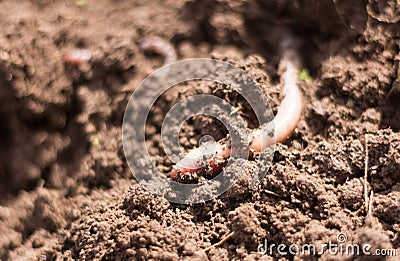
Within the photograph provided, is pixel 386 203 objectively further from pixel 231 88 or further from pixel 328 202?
pixel 231 88

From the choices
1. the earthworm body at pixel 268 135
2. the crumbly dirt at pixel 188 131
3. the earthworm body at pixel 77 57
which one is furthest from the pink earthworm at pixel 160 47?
the earthworm body at pixel 268 135

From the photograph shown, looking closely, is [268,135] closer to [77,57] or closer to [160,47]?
[160,47]

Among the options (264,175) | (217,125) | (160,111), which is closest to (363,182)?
(264,175)

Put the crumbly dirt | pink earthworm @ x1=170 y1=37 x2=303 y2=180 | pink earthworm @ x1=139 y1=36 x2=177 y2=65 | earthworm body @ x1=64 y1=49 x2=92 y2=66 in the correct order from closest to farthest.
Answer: the crumbly dirt < pink earthworm @ x1=170 y1=37 x2=303 y2=180 < earthworm body @ x1=64 y1=49 x2=92 y2=66 < pink earthworm @ x1=139 y1=36 x2=177 y2=65

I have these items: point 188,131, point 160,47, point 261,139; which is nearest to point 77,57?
point 160,47

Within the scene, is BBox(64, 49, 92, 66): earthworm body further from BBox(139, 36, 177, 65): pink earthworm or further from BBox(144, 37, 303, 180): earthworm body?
BBox(144, 37, 303, 180): earthworm body

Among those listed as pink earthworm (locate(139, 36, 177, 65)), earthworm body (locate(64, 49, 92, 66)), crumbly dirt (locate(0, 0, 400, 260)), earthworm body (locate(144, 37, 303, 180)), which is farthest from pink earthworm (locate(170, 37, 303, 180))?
earthworm body (locate(64, 49, 92, 66))
